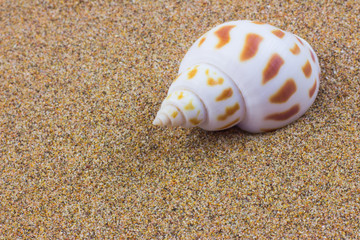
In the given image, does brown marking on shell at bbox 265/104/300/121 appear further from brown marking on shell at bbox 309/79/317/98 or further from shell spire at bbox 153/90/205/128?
shell spire at bbox 153/90/205/128

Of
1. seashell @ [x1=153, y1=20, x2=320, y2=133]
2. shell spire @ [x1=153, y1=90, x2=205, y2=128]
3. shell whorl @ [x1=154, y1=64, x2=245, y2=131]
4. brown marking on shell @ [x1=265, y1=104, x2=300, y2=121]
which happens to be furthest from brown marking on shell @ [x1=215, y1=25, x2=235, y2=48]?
brown marking on shell @ [x1=265, y1=104, x2=300, y2=121]

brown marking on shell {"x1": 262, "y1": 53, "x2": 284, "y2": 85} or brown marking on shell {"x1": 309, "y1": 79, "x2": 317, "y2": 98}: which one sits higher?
brown marking on shell {"x1": 262, "y1": 53, "x2": 284, "y2": 85}

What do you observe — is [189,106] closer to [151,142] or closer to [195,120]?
[195,120]

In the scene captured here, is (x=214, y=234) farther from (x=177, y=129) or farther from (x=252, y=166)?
(x=177, y=129)

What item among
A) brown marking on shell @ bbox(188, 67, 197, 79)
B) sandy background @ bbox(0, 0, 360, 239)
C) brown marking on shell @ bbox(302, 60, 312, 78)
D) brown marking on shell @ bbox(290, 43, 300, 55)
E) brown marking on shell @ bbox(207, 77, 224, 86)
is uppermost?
brown marking on shell @ bbox(290, 43, 300, 55)

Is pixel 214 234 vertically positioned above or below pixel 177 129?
below

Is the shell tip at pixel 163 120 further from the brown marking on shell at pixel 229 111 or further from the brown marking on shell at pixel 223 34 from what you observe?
the brown marking on shell at pixel 223 34

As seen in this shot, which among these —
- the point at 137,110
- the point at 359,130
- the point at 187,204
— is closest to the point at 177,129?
the point at 137,110
